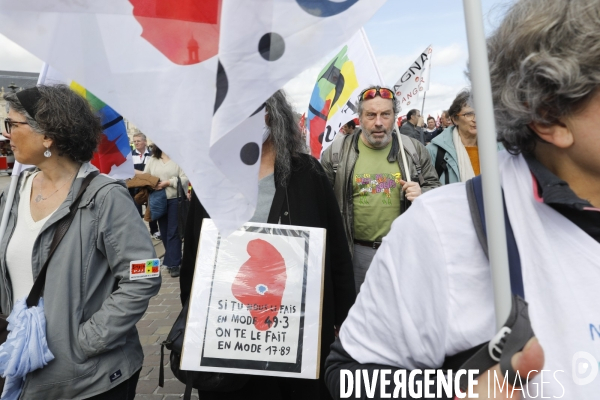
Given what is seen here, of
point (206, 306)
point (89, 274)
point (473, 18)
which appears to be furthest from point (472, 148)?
point (473, 18)

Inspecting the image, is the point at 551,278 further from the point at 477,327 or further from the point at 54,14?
the point at 54,14

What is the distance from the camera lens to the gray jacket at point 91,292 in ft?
6.83

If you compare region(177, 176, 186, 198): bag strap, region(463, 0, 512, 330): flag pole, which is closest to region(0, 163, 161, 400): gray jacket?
region(463, 0, 512, 330): flag pole

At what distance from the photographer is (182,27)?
1151mm

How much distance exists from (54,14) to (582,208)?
1200 millimetres

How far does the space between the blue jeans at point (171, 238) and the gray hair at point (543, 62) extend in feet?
20.7

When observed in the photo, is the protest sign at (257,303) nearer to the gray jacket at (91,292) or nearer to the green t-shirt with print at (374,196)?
the gray jacket at (91,292)

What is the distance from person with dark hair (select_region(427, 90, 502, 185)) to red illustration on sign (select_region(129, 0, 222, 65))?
3295 millimetres

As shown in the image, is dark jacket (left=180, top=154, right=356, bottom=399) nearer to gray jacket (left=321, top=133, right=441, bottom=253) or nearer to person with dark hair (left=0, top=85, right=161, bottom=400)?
person with dark hair (left=0, top=85, right=161, bottom=400)

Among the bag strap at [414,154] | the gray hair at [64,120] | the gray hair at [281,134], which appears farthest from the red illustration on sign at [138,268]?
the bag strap at [414,154]

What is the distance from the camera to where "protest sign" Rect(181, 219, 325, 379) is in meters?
2.05

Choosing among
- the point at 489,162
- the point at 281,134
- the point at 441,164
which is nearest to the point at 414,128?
the point at 441,164

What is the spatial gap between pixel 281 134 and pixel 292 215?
40cm

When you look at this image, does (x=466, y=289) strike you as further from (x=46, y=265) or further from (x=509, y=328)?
(x=46, y=265)
